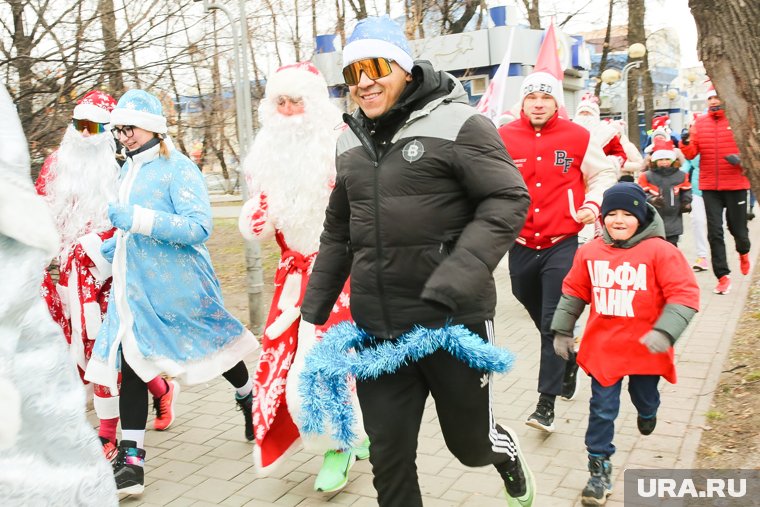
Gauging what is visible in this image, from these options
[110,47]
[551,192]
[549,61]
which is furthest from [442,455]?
[110,47]

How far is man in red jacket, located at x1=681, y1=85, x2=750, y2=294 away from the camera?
848 centimetres

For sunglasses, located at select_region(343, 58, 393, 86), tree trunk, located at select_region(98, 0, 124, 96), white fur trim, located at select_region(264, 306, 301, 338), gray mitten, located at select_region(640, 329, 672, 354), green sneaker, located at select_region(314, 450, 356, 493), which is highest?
tree trunk, located at select_region(98, 0, 124, 96)

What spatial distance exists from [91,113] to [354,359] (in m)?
2.79

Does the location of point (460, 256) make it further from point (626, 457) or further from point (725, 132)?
point (725, 132)

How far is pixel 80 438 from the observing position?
1.76 meters

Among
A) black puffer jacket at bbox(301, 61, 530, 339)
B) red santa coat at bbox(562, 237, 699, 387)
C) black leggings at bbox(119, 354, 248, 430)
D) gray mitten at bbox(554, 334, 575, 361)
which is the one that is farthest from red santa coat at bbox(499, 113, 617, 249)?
black leggings at bbox(119, 354, 248, 430)

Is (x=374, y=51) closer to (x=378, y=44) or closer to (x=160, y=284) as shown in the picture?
(x=378, y=44)

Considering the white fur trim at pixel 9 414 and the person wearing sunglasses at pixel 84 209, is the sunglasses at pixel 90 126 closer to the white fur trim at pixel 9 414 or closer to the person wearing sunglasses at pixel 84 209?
the person wearing sunglasses at pixel 84 209

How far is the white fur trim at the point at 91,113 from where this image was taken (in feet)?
16.3

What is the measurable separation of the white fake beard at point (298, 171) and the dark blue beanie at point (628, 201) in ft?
4.67

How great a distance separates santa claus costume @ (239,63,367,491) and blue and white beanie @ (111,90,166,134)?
56 centimetres

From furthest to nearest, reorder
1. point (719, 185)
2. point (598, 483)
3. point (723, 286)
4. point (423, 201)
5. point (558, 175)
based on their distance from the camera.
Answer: point (723, 286)
point (719, 185)
point (558, 175)
point (598, 483)
point (423, 201)

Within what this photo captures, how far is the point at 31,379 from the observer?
1659 millimetres

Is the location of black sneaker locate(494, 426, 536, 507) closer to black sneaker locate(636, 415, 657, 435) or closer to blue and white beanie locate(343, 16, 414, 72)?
black sneaker locate(636, 415, 657, 435)
